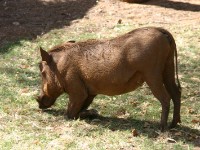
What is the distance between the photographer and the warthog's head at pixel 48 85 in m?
5.95

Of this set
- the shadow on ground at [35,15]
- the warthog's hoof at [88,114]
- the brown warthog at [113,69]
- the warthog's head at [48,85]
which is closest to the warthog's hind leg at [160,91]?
the brown warthog at [113,69]

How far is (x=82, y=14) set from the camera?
450 inches

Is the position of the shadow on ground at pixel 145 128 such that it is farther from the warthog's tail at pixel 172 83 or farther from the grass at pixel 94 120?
the warthog's tail at pixel 172 83

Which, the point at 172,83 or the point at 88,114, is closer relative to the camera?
the point at 172,83

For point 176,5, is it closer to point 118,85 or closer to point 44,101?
point 44,101

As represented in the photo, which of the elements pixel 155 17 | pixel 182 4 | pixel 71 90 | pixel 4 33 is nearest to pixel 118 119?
pixel 71 90

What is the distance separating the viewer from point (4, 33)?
9.92m

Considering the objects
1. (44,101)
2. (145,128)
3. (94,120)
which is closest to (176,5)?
(44,101)

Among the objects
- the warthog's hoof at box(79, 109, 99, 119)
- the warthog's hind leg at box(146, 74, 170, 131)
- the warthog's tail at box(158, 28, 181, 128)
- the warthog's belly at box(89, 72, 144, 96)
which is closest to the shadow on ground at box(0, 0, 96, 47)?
the warthog's hoof at box(79, 109, 99, 119)

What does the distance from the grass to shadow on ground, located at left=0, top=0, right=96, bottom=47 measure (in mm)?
1828

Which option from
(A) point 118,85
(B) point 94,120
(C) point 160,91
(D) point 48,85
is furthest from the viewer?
(D) point 48,85

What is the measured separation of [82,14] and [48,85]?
18.5 ft

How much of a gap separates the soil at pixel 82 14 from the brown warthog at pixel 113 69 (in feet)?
12.0

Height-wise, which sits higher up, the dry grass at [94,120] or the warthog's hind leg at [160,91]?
the warthog's hind leg at [160,91]
